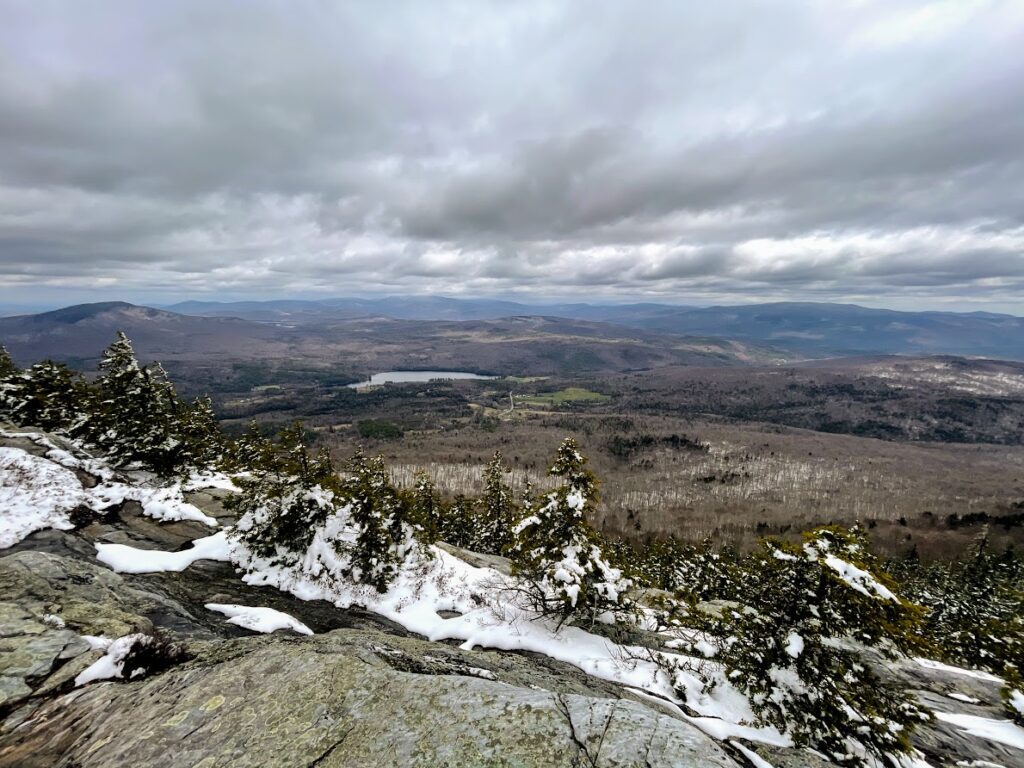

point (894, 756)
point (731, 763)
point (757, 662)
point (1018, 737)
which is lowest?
point (1018, 737)

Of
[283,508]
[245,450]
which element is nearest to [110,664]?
[283,508]

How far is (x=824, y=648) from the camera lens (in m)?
12.6

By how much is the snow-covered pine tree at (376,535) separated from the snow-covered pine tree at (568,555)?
23.8 feet

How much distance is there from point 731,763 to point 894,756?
8812 millimetres

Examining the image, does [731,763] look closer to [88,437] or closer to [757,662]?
[757,662]

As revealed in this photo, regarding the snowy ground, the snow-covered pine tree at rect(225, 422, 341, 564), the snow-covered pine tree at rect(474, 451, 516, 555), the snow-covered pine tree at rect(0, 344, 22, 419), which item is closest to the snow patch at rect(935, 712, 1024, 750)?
the snow-covered pine tree at rect(225, 422, 341, 564)

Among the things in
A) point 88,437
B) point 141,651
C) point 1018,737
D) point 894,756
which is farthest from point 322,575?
point 1018,737

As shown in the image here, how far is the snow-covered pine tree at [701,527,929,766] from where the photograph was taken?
11367mm

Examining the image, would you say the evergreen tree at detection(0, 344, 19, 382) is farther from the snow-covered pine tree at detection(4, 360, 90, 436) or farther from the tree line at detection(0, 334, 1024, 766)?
the snow-covered pine tree at detection(4, 360, 90, 436)

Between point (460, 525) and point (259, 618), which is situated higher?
point (259, 618)

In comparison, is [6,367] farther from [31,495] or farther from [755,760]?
[755,760]

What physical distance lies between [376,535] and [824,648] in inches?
746

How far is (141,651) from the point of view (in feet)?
31.9

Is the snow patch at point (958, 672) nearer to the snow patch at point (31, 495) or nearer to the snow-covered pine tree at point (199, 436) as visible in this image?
the snow patch at point (31, 495)
